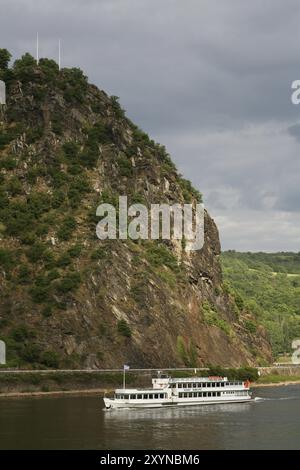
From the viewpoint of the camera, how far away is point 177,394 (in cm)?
13875

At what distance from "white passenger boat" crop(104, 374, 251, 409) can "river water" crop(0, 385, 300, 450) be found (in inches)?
111

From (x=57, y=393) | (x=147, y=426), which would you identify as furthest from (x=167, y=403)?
(x=57, y=393)

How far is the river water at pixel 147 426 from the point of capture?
300 feet

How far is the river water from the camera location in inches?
3600

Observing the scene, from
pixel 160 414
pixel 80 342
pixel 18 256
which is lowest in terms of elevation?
pixel 160 414

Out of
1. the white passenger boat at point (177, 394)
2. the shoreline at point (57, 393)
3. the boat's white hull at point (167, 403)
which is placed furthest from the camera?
the shoreline at point (57, 393)

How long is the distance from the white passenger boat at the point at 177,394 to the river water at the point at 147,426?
282 centimetres

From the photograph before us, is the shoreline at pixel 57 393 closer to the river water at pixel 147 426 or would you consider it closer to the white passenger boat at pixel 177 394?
the river water at pixel 147 426

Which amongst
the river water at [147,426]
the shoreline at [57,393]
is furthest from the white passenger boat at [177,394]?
the shoreline at [57,393]

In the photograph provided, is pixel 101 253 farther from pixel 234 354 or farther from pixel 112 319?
pixel 234 354

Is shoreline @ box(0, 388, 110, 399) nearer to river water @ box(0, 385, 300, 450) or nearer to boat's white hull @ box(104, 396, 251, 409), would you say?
river water @ box(0, 385, 300, 450)

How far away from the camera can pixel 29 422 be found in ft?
352

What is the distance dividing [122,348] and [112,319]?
7.57m
